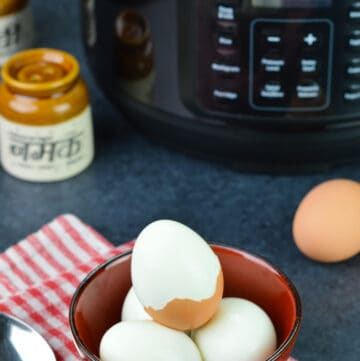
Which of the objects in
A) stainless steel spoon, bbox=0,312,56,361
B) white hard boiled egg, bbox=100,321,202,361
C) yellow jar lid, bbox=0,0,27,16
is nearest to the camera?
white hard boiled egg, bbox=100,321,202,361

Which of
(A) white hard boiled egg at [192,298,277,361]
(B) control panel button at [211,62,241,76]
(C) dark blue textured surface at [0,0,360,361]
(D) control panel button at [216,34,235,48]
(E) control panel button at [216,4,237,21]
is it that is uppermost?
(E) control panel button at [216,4,237,21]

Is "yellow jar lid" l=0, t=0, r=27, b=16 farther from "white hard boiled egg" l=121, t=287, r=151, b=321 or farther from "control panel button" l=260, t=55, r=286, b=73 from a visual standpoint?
"white hard boiled egg" l=121, t=287, r=151, b=321

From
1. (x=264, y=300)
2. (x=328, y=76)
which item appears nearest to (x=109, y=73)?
(x=328, y=76)

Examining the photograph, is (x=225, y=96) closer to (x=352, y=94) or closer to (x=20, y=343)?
(x=352, y=94)

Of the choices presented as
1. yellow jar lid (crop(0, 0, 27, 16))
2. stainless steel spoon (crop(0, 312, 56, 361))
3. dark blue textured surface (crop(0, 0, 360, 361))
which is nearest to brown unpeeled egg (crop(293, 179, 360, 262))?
dark blue textured surface (crop(0, 0, 360, 361))

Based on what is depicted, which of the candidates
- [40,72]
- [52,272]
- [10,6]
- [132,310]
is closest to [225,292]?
[132,310]

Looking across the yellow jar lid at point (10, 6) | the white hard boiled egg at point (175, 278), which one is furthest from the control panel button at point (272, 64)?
the yellow jar lid at point (10, 6)

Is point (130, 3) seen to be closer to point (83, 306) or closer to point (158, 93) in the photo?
point (158, 93)
